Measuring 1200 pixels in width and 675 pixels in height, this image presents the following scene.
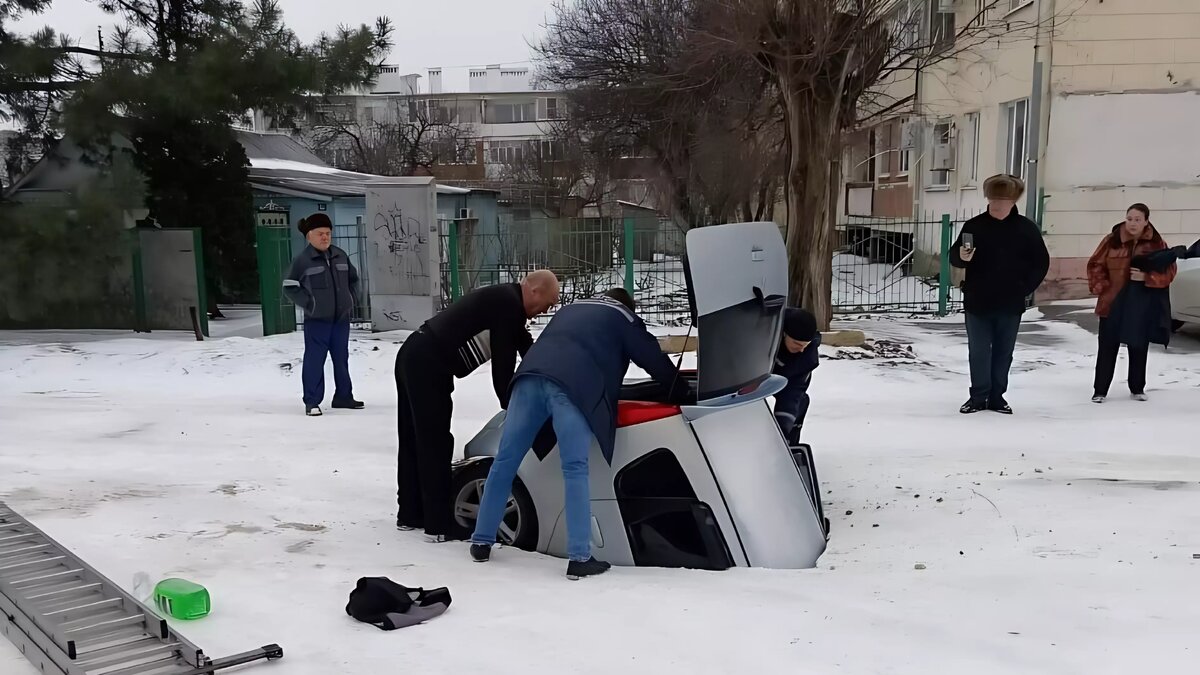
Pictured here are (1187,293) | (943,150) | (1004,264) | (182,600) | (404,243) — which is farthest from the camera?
(943,150)

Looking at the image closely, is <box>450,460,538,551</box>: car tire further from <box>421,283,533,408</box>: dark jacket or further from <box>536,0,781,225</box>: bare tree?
<box>536,0,781,225</box>: bare tree

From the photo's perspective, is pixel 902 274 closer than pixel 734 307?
No

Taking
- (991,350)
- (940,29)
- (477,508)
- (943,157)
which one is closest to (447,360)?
(477,508)

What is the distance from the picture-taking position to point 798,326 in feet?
16.1

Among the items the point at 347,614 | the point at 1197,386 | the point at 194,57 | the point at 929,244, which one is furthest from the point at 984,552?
the point at 929,244

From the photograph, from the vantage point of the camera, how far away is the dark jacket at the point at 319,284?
799cm

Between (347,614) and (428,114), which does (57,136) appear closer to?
(347,614)

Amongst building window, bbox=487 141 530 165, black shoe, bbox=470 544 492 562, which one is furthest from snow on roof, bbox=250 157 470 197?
building window, bbox=487 141 530 165

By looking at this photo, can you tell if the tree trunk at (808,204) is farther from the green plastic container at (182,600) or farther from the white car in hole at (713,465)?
the green plastic container at (182,600)

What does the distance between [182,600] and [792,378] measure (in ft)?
10.2

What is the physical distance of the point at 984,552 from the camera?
4.31 metres

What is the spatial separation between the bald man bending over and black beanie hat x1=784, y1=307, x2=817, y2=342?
4.09 ft

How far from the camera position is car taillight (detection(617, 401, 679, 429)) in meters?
4.21

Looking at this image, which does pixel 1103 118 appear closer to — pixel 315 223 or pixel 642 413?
pixel 315 223
